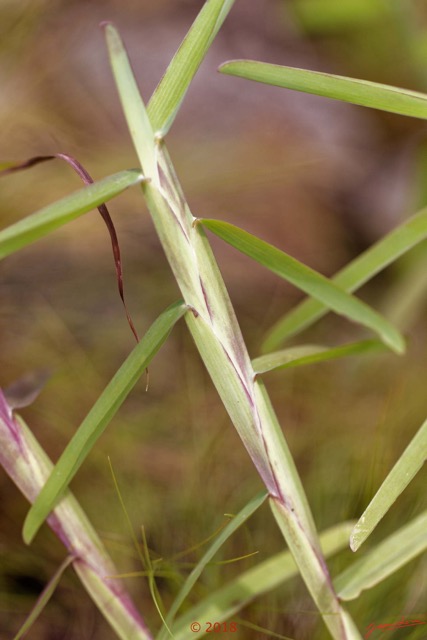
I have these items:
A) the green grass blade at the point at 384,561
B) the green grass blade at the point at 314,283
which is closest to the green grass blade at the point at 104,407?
the green grass blade at the point at 314,283

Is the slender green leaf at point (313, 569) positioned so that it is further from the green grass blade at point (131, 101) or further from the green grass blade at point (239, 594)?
the green grass blade at point (131, 101)

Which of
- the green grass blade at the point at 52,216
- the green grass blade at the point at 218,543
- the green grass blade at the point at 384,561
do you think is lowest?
the green grass blade at the point at 384,561

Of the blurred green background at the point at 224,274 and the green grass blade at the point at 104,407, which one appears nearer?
the green grass blade at the point at 104,407

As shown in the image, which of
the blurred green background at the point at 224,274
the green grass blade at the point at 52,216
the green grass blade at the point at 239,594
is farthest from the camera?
the blurred green background at the point at 224,274

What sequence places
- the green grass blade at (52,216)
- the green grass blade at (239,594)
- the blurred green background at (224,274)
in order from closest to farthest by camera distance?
1. the green grass blade at (52,216)
2. the green grass blade at (239,594)
3. the blurred green background at (224,274)

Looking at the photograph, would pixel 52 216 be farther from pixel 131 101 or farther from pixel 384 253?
pixel 384 253

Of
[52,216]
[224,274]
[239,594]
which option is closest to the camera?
[52,216]

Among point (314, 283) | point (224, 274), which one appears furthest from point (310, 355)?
point (224, 274)

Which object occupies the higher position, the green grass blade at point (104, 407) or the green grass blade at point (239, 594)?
the green grass blade at point (104, 407)
